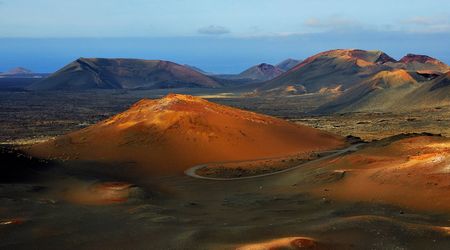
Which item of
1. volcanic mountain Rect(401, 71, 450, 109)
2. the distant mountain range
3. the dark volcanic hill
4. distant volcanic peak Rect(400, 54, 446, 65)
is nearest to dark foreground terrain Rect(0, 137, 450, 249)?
volcanic mountain Rect(401, 71, 450, 109)

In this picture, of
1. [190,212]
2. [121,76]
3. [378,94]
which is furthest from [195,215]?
[121,76]

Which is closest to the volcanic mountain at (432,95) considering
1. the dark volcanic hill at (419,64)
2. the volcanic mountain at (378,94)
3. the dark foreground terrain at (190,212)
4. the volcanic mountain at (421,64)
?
the volcanic mountain at (378,94)

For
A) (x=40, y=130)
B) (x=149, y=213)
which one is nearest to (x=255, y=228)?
(x=149, y=213)

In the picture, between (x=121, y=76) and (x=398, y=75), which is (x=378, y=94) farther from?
(x=121, y=76)

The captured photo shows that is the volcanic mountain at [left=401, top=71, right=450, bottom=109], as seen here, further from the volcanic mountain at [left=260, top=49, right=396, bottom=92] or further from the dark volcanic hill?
the dark volcanic hill

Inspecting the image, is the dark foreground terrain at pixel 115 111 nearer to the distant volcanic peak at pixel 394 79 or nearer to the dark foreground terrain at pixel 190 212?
the distant volcanic peak at pixel 394 79
